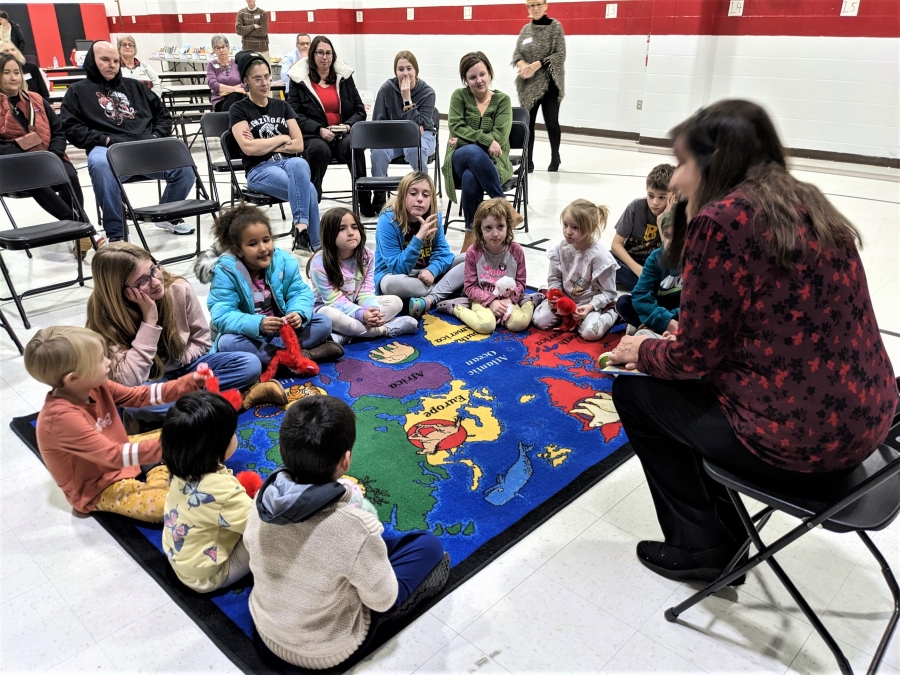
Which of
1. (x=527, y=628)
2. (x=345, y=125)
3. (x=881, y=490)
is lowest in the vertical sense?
(x=527, y=628)

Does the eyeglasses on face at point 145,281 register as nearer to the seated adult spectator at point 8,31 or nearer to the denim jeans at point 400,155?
the denim jeans at point 400,155

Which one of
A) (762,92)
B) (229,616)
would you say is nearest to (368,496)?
(229,616)

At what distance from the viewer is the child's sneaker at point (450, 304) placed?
11.1ft

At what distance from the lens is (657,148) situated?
7.88 meters

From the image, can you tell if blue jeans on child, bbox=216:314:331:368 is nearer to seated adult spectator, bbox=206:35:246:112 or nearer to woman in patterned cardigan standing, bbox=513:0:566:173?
woman in patterned cardigan standing, bbox=513:0:566:173

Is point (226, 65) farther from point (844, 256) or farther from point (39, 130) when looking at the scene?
point (844, 256)

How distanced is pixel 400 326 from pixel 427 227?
56 cm

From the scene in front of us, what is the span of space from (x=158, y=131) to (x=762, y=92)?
20.5 feet

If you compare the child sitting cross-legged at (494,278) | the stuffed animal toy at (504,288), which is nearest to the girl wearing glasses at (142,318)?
the child sitting cross-legged at (494,278)

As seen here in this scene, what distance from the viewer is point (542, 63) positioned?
6.34 meters

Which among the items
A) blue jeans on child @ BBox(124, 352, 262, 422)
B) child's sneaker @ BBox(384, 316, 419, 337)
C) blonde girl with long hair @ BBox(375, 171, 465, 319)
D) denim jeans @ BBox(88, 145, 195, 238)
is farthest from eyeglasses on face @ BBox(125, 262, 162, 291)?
denim jeans @ BBox(88, 145, 195, 238)

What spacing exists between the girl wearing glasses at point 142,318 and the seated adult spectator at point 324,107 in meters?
2.75

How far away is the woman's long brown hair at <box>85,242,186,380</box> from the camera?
224 centimetres

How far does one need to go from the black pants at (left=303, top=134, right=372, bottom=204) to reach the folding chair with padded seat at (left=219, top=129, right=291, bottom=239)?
0.51 meters
